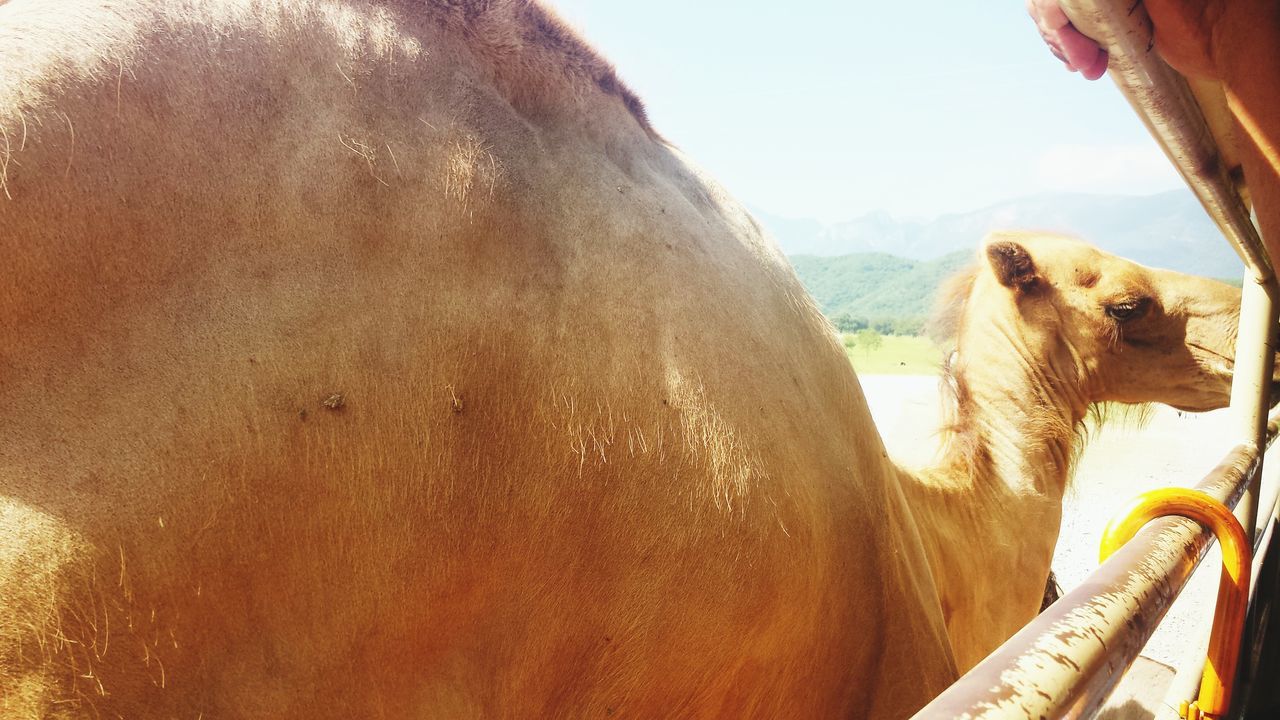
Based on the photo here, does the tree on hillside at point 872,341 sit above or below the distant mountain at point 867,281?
above

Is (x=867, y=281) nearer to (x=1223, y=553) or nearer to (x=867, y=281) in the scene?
(x=867, y=281)

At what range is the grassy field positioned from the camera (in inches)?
188

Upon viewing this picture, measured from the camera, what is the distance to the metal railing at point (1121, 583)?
1.94ft

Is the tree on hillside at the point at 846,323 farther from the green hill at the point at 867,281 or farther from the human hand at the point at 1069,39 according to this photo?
the green hill at the point at 867,281

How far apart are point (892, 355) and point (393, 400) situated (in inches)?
861

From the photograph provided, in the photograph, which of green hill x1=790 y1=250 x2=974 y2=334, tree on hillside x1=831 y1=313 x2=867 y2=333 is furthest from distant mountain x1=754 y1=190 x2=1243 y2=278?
tree on hillside x1=831 y1=313 x2=867 y2=333

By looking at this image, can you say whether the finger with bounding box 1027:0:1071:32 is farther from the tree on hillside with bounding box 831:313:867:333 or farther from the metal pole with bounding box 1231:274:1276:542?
the tree on hillside with bounding box 831:313:867:333

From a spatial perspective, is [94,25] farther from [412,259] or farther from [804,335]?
[804,335]

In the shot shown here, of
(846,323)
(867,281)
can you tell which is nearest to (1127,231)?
(867,281)

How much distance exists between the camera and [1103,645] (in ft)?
2.28

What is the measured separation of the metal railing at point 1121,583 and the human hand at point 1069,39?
20mm

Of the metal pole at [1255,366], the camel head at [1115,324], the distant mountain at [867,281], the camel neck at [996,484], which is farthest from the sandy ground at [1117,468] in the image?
the distant mountain at [867,281]

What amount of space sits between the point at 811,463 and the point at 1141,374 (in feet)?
10.5

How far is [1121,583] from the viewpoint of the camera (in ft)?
2.79
